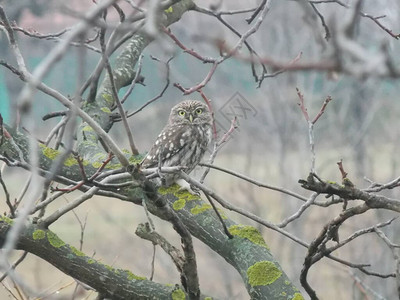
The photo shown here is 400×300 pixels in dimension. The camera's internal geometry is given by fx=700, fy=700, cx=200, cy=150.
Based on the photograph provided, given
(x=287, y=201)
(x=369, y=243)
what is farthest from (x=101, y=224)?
A: (x=369, y=243)

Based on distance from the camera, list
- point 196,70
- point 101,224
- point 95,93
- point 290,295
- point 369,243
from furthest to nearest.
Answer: point 101,224 < point 196,70 < point 369,243 < point 95,93 < point 290,295

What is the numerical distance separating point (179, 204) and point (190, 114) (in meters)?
1.40

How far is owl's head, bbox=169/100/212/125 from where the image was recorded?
4.20 meters

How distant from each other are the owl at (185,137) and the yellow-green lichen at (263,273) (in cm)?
119

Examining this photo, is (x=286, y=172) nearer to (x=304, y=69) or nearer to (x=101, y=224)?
(x=101, y=224)

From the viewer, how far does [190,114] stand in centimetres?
424

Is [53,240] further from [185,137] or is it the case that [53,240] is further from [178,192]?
[185,137]

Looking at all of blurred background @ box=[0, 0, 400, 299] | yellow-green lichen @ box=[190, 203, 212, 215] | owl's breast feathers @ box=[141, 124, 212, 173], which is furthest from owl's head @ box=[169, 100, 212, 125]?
blurred background @ box=[0, 0, 400, 299]

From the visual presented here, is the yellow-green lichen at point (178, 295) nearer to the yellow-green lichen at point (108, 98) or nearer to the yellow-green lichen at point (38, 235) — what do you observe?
the yellow-green lichen at point (38, 235)

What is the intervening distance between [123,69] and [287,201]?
6.90m

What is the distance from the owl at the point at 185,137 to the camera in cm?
393

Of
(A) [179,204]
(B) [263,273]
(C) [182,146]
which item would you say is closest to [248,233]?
(B) [263,273]

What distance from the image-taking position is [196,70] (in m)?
10.1

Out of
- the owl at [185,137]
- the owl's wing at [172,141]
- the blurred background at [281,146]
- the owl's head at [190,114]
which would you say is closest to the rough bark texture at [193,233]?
the owl at [185,137]
